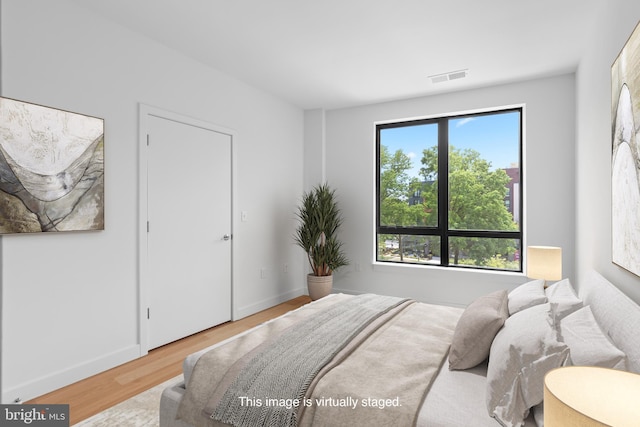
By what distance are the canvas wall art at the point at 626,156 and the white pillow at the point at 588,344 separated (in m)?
0.37

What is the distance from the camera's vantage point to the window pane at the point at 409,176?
181 inches

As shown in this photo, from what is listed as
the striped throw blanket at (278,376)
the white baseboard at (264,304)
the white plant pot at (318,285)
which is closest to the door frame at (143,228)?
the white baseboard at (264,304)

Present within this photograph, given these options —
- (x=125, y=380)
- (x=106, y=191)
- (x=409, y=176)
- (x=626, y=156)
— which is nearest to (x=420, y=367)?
(x=626, y=156)

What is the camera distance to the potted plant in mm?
4543

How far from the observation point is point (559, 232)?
3.81m

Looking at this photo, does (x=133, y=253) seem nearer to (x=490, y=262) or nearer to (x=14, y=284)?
(x=14, y=284)

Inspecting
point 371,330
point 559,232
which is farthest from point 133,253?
point 559,232

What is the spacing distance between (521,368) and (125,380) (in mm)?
2535

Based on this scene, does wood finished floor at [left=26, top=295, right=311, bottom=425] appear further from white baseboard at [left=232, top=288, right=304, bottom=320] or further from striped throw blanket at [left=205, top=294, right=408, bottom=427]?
striped throw blanket at [left=205, top=294, right=408, bottom=427]

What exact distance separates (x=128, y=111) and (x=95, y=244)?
3.55 feet

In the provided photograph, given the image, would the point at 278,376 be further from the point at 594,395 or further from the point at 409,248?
the point at 409,248

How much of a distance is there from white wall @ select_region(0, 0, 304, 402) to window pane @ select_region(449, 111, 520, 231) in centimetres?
279

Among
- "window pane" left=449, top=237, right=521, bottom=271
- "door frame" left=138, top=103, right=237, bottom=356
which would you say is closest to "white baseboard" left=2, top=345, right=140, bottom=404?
"door frame" left=138, top=103, right=237, bottom=356

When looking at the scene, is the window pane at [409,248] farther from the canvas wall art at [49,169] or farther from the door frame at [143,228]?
the canvas wall art at [49,169]
